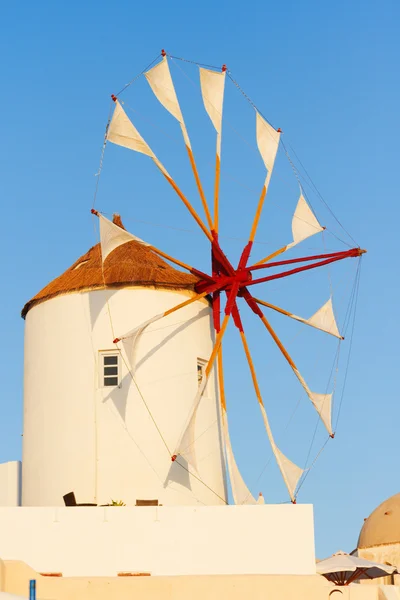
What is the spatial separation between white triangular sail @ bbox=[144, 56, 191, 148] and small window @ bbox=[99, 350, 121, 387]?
5496 mm

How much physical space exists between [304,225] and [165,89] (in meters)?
4.77

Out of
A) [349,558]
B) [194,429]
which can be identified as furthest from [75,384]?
[349,558]

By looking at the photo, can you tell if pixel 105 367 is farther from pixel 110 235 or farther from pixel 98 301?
pixel 110 235

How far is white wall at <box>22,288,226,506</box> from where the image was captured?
25406mm

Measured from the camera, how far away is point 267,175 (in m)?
27.5

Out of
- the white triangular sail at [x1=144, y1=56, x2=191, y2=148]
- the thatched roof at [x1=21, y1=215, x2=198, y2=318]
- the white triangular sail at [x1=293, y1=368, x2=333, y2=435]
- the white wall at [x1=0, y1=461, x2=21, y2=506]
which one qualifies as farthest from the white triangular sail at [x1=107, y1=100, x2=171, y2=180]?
the white wall at [x1=0, y1=461, x2=21, y2=506]

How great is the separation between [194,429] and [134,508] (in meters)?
3.10

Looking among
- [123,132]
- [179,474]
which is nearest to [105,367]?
[179,474]

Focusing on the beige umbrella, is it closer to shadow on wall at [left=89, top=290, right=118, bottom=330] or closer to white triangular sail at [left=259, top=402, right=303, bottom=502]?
white triangular sail at [left=259, top=402, right=303, bottom=502]

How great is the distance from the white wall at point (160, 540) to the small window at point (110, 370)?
4071 mm

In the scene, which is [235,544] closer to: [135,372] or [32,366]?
[135,372]

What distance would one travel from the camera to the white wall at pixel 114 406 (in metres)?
25.4

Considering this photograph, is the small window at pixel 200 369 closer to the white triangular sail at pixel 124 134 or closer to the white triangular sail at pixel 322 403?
the white triangular sail at pixel 322 403

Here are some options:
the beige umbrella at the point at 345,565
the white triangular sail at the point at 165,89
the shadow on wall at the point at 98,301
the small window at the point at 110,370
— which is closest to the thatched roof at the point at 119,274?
the shadow on wall at the point at 98,301
